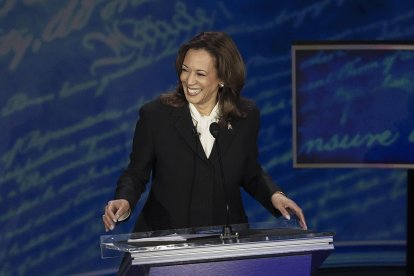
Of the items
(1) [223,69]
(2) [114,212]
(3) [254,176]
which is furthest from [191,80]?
(2) [114,212]

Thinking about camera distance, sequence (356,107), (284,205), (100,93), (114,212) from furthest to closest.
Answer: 1. (100,93)
2. (356,107)
3. (284,205)
4. (114,212)

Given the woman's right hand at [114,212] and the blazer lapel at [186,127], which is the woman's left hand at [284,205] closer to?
the blazer lapel at [186,127]

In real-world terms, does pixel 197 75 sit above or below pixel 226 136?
above

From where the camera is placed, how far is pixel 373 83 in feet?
14.2

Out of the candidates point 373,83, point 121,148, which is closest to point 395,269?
point 373,83

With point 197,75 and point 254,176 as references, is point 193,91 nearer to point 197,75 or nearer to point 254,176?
point 197,75

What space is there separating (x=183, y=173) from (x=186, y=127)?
0.15m

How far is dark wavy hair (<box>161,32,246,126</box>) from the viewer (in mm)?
2813

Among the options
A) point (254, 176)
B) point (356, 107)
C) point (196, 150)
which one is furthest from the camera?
point (356, 107)

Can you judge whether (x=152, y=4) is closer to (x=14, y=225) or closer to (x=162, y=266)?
(x=14, y=225)

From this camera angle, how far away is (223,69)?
111 inches

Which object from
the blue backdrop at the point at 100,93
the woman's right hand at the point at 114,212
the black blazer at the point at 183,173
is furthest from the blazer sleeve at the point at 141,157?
the blue backdrop at the point at 100,93

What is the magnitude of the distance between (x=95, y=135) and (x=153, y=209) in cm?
201

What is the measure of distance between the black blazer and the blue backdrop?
1914mm
